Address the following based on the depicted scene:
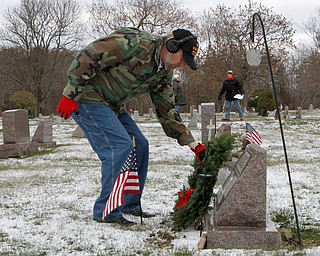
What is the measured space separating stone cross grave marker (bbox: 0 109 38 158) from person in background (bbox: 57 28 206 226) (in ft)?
28.1

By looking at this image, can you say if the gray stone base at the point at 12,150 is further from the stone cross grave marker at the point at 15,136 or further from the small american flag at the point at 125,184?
the small american flag at the point at 125,184

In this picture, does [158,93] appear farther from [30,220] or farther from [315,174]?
[315,174]

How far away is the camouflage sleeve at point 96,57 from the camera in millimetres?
4074

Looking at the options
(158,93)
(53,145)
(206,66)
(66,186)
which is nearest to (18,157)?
(53,145)

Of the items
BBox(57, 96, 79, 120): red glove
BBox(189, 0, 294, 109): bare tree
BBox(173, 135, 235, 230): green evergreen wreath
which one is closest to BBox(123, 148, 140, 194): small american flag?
BBox(173, 135, 235, 230): green evergreen wreath

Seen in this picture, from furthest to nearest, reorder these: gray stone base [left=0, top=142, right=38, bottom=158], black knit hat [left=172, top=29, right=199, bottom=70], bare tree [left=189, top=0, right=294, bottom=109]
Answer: bare tree [left=189, top=0, right=294, bottom=109]
gray stone base [left=0, top=142, right=38, bottom=158]
black knit hat [left=172, top=29, right=199, bottom=70]

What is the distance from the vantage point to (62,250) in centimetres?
366

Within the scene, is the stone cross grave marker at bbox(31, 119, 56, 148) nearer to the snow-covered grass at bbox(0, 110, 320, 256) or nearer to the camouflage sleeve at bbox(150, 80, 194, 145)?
the snow-covered grass at bbox(0, 110, 320, 256)

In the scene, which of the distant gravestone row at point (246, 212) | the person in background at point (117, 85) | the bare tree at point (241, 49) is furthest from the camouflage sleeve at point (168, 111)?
the bare tree at point (241, 49)

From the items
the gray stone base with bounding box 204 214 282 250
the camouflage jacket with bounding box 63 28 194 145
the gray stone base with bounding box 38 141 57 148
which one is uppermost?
the camouflage jacket with bounding box 63 28 194 145

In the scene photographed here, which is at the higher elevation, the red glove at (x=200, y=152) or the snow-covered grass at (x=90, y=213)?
the red glove at (x=200, y=152)

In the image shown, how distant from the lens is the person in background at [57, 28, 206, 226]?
13.4ft

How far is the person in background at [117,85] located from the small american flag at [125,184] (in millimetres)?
78

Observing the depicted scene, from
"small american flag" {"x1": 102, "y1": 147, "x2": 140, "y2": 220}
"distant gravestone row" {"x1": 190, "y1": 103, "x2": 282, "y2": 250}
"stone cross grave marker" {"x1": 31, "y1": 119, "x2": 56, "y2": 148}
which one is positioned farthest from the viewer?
"stone cross grave marker" {"x1": 31, "y1": 119, "x2": 56, "y2": 148}
